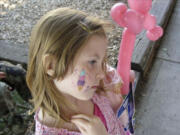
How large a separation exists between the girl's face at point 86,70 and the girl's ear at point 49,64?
0.17 feet

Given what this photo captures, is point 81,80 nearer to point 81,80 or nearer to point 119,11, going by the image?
point 81,80

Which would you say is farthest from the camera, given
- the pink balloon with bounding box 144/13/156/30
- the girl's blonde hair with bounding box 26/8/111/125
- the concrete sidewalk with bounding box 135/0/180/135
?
the concrete sidewalk with bounding box 135/0/180/135

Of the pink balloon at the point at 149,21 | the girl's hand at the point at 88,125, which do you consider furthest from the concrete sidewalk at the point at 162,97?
the pink balloon at the point at 149,21

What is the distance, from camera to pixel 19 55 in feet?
7.06

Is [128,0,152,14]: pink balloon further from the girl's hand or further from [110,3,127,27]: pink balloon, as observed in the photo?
the girl's hand

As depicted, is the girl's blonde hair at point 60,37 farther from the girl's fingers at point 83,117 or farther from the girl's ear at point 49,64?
the girl's fingers at point 83,117

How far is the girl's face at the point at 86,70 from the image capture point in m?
0.97

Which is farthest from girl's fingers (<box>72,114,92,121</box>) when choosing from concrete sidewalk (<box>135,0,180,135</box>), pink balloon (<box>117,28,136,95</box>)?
concrete sidewalk (<box>135,0,180,135</box>)

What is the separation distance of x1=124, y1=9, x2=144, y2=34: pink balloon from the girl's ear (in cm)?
34

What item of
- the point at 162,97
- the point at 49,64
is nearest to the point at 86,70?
the point at 49,64

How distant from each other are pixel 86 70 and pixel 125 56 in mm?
285

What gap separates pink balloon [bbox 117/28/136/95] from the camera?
1.13 metres

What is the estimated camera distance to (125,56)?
3.94 ft

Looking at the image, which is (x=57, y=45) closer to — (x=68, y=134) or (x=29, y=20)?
(x=68, y=134)
